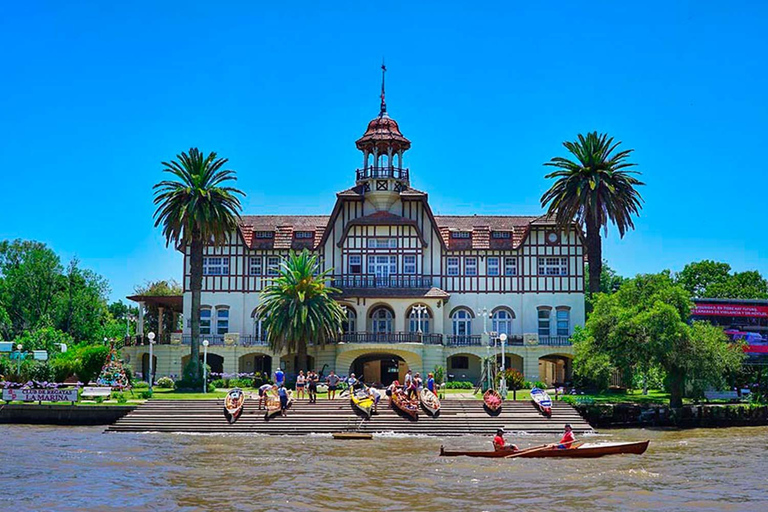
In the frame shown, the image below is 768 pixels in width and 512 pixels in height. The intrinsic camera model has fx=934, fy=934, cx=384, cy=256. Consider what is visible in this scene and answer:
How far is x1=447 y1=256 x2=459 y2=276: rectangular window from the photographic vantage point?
69062 millimetres

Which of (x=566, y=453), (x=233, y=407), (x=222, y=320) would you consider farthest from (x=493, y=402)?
(x=222, y=320)

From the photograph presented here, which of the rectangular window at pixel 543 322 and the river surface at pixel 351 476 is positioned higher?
the rectangular window at pixel 543 322

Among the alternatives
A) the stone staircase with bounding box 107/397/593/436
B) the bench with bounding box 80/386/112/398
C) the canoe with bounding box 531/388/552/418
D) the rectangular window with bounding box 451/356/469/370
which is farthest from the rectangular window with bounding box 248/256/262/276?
the canoe with bounding box 531/388/552/418

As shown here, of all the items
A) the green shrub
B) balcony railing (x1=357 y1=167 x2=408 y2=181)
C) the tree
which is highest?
balcony railing (x1=357 y1=167 x2=408 y2=181)

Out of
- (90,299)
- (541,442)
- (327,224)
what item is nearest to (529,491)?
(541,442)

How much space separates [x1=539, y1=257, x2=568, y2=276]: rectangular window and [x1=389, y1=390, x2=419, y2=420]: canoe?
2507 cm

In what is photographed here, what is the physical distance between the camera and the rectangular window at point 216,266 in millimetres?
69750

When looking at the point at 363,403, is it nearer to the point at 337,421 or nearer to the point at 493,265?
the point at 337,421

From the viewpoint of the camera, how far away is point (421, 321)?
221 feet

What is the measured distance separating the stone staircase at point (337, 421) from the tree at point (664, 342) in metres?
5.38

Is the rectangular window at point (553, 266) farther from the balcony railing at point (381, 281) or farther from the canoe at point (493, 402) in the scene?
the canoe at point (493, 402)

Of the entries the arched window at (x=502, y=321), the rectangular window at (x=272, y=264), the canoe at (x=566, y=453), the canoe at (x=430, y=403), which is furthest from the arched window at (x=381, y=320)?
the canoe at (x=566, y=453)

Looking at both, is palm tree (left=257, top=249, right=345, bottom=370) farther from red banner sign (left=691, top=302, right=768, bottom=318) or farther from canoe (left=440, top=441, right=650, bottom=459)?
canoe (left=440, top=441, right=650, bottom=459)

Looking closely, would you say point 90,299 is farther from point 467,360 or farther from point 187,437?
point 187,437
